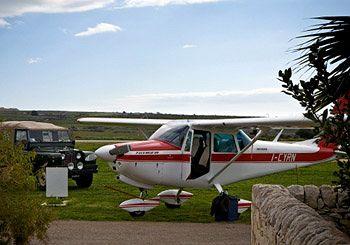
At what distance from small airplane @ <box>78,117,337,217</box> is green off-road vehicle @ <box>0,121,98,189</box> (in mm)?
4555

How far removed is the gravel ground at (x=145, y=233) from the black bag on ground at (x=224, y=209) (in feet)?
1.41

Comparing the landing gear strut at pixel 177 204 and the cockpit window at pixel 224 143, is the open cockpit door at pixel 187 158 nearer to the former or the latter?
the cockpit window at pixel 224 143

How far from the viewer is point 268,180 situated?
76.8 ft

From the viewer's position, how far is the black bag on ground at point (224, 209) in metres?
13.2

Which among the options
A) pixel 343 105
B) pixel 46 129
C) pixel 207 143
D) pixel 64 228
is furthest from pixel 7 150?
pixel 46 129

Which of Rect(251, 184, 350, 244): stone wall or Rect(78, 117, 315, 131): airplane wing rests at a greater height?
Rect(78, 117, 315, 131): airplane wing

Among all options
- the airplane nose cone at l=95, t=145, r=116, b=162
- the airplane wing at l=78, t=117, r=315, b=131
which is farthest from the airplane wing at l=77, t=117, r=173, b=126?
the airplane nose cone at l=95, t=145, r=116, b=162

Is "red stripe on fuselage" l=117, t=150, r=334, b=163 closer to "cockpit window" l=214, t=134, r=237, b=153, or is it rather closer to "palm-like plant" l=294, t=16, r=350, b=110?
"cockpit window" l=214, t=134, r=237, b=153

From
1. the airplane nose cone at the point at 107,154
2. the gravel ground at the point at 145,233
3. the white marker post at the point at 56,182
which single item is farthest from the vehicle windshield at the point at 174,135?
the white marker post at the point at 56,182

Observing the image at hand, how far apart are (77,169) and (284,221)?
13.6 metres

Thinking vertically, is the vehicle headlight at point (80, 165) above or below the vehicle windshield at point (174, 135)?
below

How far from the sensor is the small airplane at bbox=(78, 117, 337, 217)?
13500 millimetres

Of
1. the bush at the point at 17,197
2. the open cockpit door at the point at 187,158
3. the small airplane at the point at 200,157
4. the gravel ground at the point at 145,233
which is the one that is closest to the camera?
the bush at the point at 17,197

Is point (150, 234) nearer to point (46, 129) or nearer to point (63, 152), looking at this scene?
point (63, 152)
